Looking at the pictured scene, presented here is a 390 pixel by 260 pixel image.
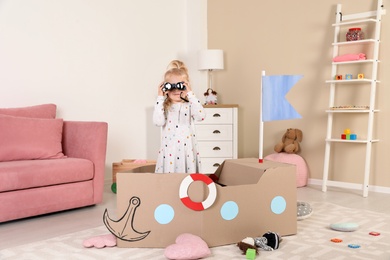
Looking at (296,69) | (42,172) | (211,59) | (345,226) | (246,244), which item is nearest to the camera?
(246,244)

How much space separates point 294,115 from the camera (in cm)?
268

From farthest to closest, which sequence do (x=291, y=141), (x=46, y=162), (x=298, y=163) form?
(x=291, y=141) < (x=298, y=163) < (x=46, y=162)

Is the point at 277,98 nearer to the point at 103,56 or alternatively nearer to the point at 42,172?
the point at 42,172

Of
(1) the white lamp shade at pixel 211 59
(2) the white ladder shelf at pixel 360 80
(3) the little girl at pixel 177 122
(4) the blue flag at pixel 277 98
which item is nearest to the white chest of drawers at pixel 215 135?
(1) the white lamp shade at pixel 211 59

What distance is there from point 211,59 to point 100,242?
2941 mm

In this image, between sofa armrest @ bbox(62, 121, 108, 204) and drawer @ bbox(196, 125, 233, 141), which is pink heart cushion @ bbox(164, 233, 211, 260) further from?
drawer @ bbox(196, 125, 233, 141)

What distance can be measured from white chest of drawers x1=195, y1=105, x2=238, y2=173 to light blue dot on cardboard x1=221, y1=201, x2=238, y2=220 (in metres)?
2.45

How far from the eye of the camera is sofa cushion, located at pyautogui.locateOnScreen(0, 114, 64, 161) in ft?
10.6

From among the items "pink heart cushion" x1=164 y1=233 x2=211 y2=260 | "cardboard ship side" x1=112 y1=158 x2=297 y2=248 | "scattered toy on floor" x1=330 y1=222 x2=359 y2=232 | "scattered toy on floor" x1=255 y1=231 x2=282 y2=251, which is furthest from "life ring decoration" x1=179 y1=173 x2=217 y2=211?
"scattered toy on floor" x1=330 y1=222 x2=359 y2=232

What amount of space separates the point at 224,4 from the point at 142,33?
38.8 inches

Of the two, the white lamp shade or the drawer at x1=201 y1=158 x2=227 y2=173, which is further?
the white lamp shade

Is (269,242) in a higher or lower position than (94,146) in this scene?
lower

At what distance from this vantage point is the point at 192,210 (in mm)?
2316

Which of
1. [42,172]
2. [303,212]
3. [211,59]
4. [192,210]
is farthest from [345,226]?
[211,59]
